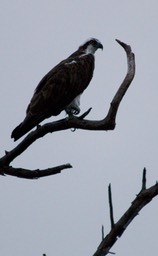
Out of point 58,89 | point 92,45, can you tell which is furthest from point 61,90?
point 92,45

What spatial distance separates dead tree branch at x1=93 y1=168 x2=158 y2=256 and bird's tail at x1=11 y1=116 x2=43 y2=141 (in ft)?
10.1

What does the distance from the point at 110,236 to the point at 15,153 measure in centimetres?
181

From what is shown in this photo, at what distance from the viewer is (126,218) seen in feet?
15.6

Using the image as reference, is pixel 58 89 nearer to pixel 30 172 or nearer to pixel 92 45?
pixel 92 45

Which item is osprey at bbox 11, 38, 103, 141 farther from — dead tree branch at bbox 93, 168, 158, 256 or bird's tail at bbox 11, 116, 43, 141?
dead tree branch at bbox 93, 168, 158, 256

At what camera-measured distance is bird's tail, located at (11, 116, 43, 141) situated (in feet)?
25.3

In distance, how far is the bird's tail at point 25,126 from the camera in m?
7.73

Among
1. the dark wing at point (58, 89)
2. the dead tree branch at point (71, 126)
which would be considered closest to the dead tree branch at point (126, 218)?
the dead tree branch at point (71, 126)

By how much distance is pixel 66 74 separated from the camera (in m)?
9.47

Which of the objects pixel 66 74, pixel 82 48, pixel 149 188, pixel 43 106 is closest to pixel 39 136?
pixel 149 188

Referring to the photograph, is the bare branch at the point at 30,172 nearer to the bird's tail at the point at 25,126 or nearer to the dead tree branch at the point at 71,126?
the dead tree branch at the point at 71,126

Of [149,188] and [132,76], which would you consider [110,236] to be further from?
[132,76]

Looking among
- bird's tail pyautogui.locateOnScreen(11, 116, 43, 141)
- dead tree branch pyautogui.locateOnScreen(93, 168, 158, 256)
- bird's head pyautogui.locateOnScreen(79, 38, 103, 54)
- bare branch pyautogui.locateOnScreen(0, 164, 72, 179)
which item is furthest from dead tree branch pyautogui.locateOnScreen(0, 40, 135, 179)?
bird's head pyautogui.locateOnScreen(79, 38, 103, 54)

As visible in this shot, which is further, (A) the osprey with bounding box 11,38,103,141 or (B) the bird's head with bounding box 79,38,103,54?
(B) the bird's head with bounding box 79,38,103,54
